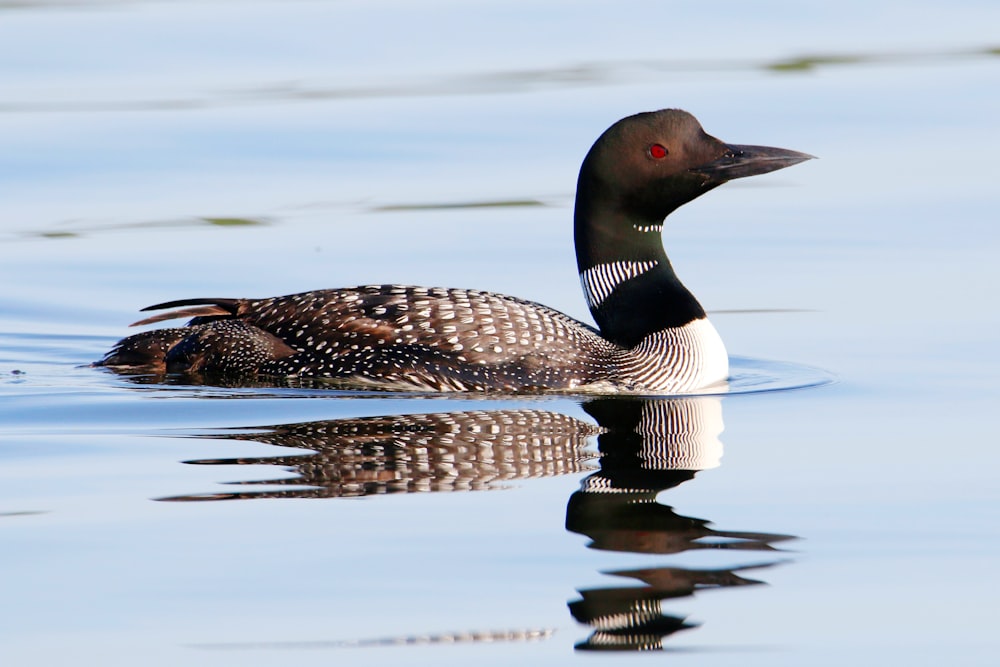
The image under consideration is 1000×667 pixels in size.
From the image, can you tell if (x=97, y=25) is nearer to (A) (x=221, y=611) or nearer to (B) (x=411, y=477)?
(B) (x=411, y=477)

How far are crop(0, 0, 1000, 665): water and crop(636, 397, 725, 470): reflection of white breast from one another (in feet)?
0.08

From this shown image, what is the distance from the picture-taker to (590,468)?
576 cm

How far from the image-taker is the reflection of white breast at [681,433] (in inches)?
233

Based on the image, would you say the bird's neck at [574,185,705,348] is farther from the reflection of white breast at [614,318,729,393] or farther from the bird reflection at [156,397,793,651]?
the bird reflection at [156,397,793,651]

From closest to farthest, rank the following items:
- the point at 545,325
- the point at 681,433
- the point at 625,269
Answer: the point at 681,433 < the point at 545,325 < the point at 625,269

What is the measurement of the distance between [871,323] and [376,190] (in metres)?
3.81

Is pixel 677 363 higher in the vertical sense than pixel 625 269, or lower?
lower

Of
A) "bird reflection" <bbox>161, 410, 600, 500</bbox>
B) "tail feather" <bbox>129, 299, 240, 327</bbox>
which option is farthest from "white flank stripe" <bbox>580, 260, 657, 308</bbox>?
"tail feather" <bbox>129, 299, 240, 327</bbox>

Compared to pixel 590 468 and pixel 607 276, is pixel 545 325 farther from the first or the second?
pixel 590 468

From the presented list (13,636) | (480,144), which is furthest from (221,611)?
(480,144)

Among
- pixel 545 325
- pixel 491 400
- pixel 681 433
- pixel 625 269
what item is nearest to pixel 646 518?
pixel 681 433

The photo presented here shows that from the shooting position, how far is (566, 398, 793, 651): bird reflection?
4309 mm

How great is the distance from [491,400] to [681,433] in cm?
81

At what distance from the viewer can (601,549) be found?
190 inches
